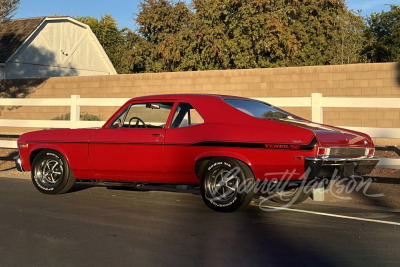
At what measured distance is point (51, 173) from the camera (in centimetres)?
911

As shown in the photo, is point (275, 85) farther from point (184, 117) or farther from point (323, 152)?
point (323, 152)

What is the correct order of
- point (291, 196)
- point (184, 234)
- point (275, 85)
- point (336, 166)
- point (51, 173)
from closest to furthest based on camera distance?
point (184, 234)
point (336, 166)
point (291, 196)
point (51, 173)
point (275, 85)

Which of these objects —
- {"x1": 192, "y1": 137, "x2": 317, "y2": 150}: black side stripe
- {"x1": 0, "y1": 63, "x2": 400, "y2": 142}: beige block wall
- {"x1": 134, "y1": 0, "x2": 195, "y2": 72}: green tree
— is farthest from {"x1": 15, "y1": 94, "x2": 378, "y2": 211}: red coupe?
{"x1": 134, "y1": 0, "x2": 195, "y2": 72}: green tree

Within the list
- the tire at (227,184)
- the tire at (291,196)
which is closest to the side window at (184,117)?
the tire at (227,184)

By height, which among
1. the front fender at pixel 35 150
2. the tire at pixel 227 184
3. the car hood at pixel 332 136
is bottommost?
the tire at pixel 227 184

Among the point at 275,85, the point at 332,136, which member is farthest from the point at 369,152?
the point at 275,85

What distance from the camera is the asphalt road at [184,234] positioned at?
5227mm

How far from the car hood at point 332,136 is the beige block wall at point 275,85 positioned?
10.9m

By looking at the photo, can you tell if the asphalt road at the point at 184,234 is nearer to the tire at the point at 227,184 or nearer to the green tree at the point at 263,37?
the tire at the point at 227,184

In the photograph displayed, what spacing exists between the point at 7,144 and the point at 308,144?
342 inches

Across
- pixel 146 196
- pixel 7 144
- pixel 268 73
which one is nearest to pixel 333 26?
pixel 268 73

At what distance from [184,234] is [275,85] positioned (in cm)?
1389

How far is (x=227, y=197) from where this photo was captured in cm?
738

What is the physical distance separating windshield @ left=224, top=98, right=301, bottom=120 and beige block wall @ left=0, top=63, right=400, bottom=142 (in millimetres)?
10664
